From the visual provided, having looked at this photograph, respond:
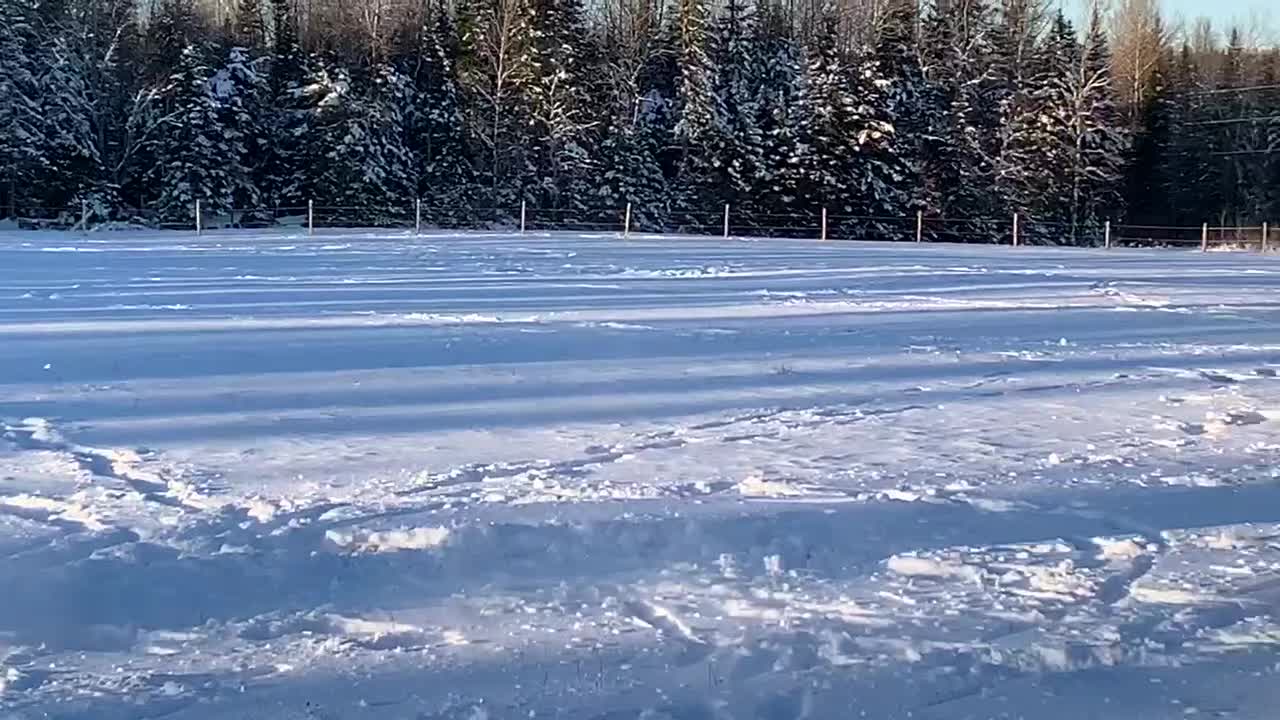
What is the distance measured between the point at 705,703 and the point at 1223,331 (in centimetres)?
1094

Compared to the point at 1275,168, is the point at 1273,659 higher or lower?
lower

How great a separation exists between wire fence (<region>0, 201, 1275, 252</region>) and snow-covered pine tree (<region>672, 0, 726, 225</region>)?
49 centimetres

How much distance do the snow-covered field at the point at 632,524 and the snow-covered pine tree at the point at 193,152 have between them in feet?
96.7

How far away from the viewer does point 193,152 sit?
39.5 m

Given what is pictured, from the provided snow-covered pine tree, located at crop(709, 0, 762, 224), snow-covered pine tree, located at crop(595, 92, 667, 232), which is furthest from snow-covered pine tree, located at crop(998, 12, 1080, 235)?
snow-covered pine tree, located at crop(595, 92, 667, 232)

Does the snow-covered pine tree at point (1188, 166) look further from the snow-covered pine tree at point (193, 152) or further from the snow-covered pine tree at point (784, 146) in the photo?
the snow-covered pine tree at point (193, 152)

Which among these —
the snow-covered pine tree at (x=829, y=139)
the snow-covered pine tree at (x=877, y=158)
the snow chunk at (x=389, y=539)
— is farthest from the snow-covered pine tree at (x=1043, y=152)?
the snow chunk at (x=389, y=539)

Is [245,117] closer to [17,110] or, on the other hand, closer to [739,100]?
[17,110]

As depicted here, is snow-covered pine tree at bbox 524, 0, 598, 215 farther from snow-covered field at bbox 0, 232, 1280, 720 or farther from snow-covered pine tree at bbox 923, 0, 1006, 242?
snow-covered field at bbox 0, 232, 1280, 720

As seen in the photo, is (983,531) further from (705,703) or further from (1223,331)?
(1223,331)

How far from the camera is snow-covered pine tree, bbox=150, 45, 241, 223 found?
3947cm

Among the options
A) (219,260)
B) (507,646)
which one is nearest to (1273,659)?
(507,646)

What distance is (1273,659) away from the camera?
3.76m

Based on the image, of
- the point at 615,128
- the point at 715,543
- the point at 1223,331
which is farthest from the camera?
the point at 615,128
